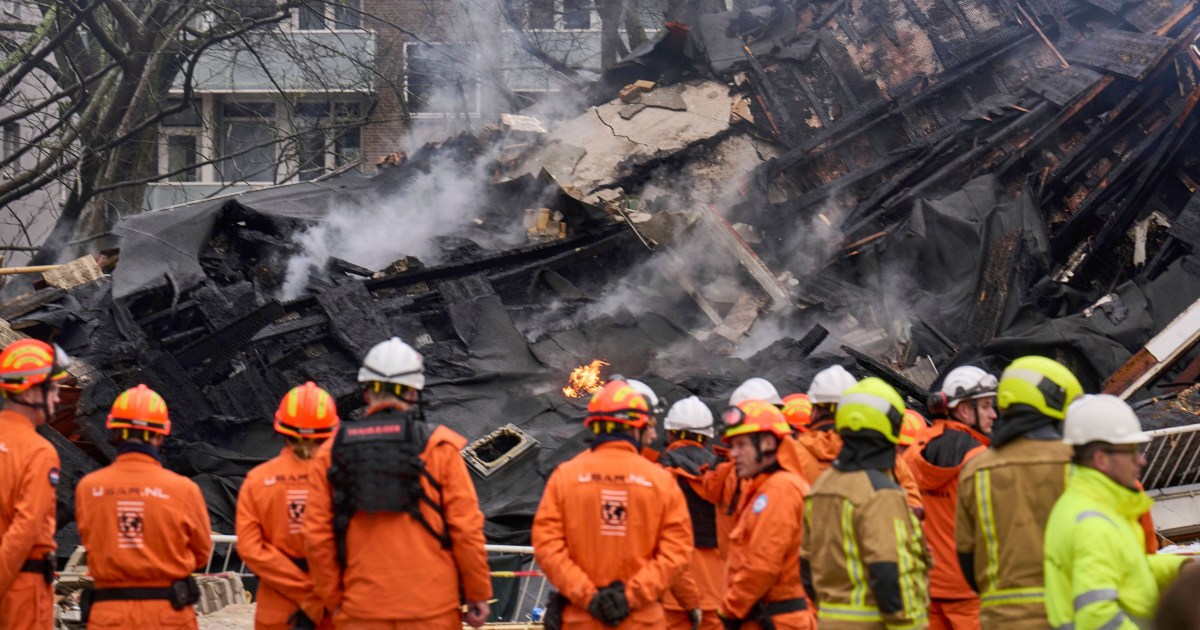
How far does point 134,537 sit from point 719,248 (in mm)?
9106

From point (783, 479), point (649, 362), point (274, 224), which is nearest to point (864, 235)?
point (649, 362)

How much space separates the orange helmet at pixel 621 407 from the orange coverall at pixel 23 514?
248cm

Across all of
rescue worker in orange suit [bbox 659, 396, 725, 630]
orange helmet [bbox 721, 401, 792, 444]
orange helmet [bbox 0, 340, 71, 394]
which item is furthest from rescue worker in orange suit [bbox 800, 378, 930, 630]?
orange helmet [bbox 0, 340, 71, 394]

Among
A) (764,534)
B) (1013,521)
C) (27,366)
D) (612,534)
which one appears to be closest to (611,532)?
(612,534)

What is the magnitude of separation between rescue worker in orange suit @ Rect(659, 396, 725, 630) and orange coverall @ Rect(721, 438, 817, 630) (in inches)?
23.6

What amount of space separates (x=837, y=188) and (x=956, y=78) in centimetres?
228

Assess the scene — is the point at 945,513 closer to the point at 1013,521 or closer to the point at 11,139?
the point at 1013,521

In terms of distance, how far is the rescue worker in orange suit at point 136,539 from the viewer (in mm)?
5652

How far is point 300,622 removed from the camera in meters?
5.54

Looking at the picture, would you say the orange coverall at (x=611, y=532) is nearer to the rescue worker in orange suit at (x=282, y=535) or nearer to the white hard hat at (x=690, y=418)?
the rescue worker in orange suit at (x=282, y=535)

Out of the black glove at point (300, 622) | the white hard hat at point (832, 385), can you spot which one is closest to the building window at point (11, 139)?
the black glove at point (300, 622)

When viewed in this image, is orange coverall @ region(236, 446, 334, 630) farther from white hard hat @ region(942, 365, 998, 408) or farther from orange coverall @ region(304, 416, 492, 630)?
white hard hat @ region(942, 365, 998, 408)

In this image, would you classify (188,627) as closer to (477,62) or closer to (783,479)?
(783,479)

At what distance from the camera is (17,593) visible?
18.3 feet
